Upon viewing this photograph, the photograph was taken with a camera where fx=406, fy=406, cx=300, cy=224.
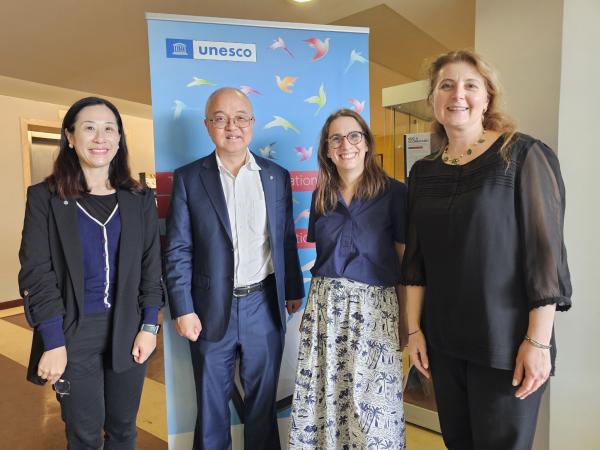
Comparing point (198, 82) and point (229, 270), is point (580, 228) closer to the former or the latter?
point (229, 270)

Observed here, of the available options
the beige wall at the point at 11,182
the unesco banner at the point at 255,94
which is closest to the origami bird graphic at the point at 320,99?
the unesco banner at the point at 255,94

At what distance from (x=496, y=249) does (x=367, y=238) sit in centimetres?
46

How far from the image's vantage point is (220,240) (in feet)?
5.38

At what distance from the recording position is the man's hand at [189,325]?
5.33ft

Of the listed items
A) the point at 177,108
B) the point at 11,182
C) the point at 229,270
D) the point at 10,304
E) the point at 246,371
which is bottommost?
the point at 10,304

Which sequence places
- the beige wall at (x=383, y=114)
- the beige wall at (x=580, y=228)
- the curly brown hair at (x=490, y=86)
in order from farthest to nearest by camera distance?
the beige wall at (x=383, y=114)
the beige wall at (x=580, y=228)
the curly brown hair at (x=490, y=86)

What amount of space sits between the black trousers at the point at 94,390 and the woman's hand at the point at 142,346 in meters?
0.05

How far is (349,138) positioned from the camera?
4.92ft

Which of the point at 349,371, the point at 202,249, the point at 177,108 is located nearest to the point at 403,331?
the point at 349,371

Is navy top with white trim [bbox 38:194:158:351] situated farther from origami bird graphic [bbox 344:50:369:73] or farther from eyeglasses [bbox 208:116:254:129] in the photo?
origami bird graphic [bbox 344:50:369:73]

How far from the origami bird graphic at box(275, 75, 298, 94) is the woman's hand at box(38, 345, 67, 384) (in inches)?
58.9

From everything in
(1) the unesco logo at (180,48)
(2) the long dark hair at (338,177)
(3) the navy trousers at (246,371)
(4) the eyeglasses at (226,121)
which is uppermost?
(1) the unesco logo at (180,48)

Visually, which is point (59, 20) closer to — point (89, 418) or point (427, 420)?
point (89, 418)

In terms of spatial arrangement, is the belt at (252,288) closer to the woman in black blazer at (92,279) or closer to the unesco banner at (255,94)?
the woman in black blazer at (92,279)
